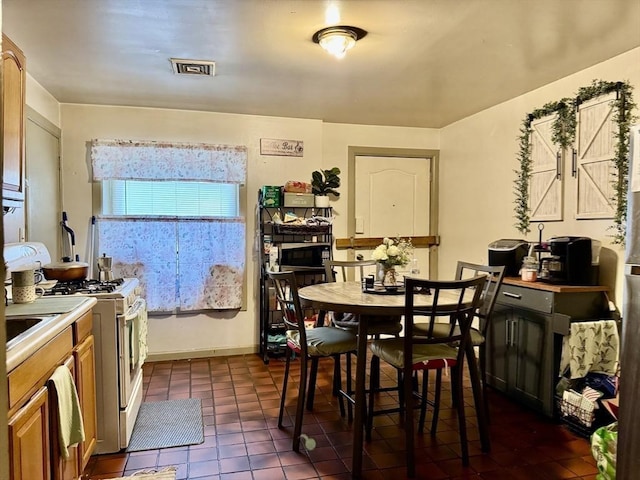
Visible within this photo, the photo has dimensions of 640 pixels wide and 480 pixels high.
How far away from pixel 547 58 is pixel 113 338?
310cm

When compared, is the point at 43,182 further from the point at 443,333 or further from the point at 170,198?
the point at 443,333

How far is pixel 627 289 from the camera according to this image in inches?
70.2

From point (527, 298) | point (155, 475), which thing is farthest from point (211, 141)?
point (527, 298)

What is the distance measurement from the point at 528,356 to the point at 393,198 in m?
2.29

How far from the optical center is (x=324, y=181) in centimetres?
441

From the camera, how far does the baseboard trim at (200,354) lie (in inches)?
163

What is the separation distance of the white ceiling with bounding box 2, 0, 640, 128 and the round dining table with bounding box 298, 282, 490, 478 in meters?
1.45

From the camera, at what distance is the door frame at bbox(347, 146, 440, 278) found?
4629 millimetres

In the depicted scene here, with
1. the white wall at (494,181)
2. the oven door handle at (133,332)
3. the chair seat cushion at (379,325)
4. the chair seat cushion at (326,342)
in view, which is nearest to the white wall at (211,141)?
the white wall at (494,181)

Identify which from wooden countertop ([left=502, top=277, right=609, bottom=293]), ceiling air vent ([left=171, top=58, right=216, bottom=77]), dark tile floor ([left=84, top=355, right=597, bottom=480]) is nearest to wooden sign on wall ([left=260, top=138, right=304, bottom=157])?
ceiling air vent ([left=171, top=58, right=216, bottom=77])

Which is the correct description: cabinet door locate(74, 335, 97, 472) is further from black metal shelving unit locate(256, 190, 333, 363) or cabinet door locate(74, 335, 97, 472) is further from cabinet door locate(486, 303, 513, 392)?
cabinet door locate(486, 303, 513, 392)

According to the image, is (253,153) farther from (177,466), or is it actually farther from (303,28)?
(177,466)

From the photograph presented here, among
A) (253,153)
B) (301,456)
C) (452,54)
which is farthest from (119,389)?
(452,54)

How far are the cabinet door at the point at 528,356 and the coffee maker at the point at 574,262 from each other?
0.30 m
